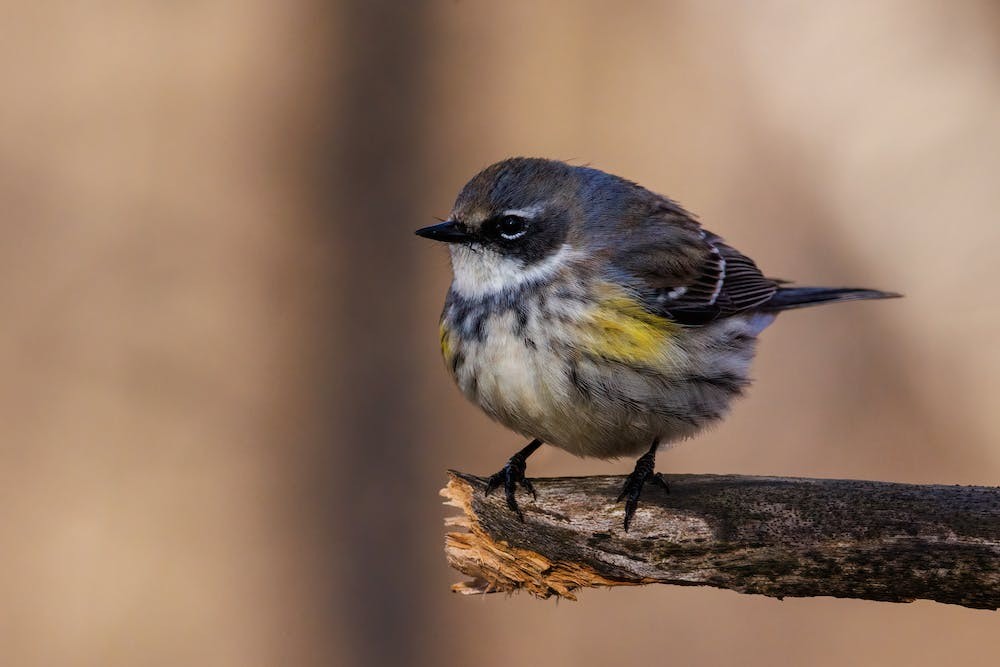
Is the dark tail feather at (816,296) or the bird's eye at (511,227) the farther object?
the dark tail feather at (816,296)

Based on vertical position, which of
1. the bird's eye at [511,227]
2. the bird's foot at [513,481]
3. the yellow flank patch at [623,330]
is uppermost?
the bird's eye at [511,227]

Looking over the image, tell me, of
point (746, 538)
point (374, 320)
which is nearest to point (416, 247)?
point (374, 320)

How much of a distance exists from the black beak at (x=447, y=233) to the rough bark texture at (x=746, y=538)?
1093 mm

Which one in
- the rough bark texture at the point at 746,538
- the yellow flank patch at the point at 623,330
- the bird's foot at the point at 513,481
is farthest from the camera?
the yellow flank patch at the point at 623,330

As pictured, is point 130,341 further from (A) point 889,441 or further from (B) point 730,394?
(A) point 889,441

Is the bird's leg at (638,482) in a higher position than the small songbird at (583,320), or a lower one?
lower

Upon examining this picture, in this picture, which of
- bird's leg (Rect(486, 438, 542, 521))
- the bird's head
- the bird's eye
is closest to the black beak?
the bird's head

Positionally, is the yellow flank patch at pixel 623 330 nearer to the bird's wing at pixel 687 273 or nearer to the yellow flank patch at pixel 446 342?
the bird's wing at pixel 687 273

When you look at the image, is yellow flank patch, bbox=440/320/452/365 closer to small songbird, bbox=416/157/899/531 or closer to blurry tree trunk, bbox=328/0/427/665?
small songbird, bbox=416/157/899/531

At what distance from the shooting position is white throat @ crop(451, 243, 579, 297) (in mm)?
4926

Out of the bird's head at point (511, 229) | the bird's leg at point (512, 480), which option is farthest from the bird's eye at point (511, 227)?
the bird's leg at point (512, 480)

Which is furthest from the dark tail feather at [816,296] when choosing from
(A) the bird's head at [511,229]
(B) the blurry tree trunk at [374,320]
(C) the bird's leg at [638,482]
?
(B) the blurry tree trunk at [374,320]

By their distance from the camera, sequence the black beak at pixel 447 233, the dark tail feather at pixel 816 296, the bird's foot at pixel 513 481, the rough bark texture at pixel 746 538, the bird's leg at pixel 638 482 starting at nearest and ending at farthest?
the rough bark texture at pixel 746 538, the bird's leg at pixel 638 482, the bird's foot at pixel 513 481, the black beak at pixel 447 233, the dark tail feather at pixel 816 296

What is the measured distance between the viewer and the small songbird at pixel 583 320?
15.1ft
